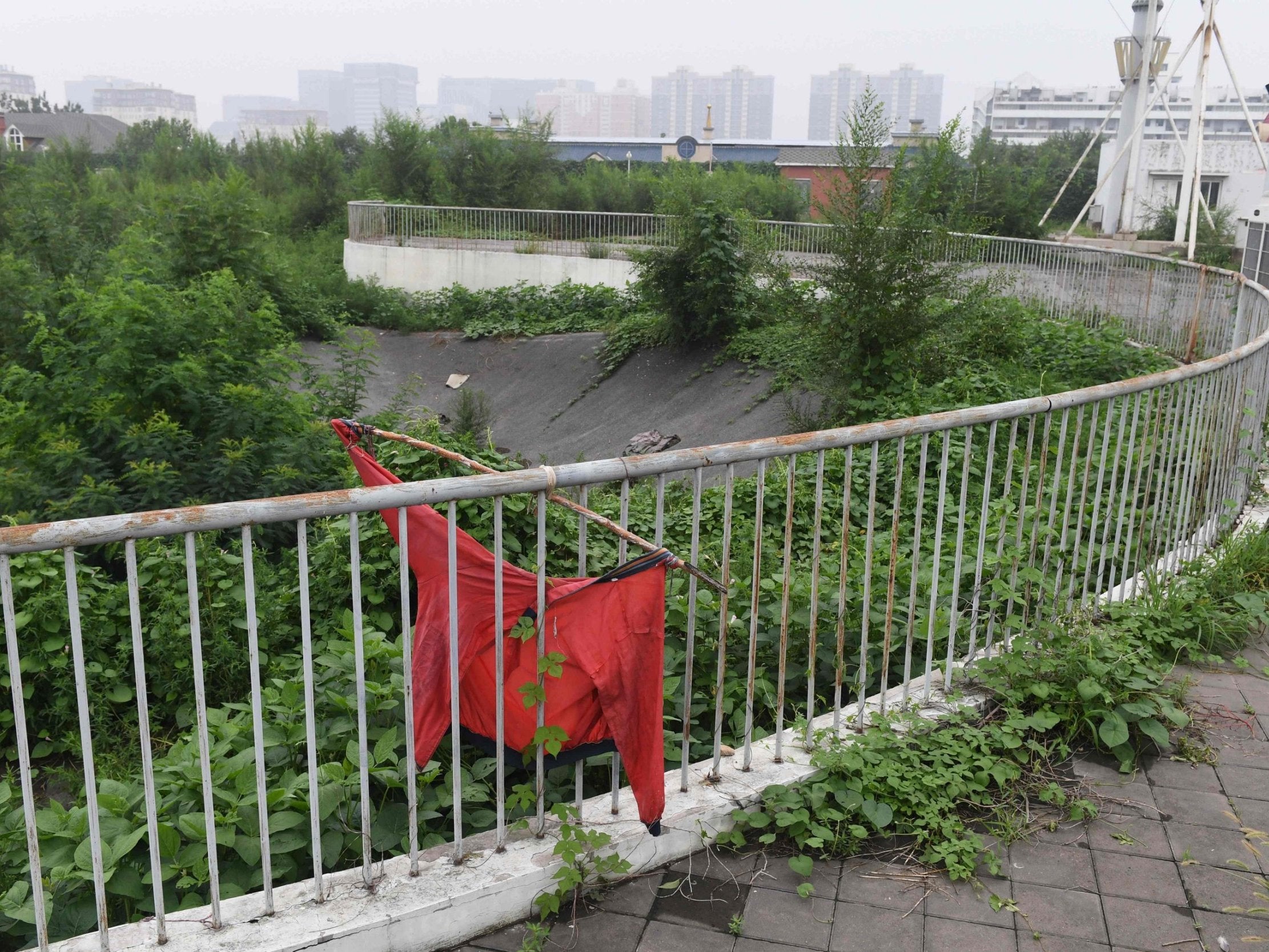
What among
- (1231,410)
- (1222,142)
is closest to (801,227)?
(1231,410)

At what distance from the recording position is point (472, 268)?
27.3 meters

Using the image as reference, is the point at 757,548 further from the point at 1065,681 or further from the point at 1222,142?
the point at 1222,142

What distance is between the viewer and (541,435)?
17.7m

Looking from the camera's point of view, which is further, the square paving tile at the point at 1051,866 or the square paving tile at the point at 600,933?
the square paving tile at the point at 1051,866

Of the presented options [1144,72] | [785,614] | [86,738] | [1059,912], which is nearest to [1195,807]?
[1059,912]

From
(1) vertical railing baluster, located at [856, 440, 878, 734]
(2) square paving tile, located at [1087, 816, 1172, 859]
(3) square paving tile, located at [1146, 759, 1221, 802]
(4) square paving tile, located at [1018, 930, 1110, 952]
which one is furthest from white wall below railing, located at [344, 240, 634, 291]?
(4) square paving tile, located at [1018, 930, 1110, 952]

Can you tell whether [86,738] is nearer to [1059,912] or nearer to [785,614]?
[785,614]

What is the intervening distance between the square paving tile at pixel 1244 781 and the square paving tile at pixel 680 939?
1.69 meters

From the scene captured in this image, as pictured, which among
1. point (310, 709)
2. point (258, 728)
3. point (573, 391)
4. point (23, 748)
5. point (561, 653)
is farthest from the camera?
point (573, 391)

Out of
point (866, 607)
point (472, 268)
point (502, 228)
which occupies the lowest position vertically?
point (472, 268)

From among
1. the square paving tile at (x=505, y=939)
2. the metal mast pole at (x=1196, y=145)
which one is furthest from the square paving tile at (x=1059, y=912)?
the metal mast pole at (x=1196, y=145)

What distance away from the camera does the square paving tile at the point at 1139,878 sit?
9.09ft

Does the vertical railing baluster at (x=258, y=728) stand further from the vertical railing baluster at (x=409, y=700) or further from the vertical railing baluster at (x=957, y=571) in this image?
the vertical railing baluster at (x=957, y=571)

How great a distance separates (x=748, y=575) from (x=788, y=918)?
2901mm
